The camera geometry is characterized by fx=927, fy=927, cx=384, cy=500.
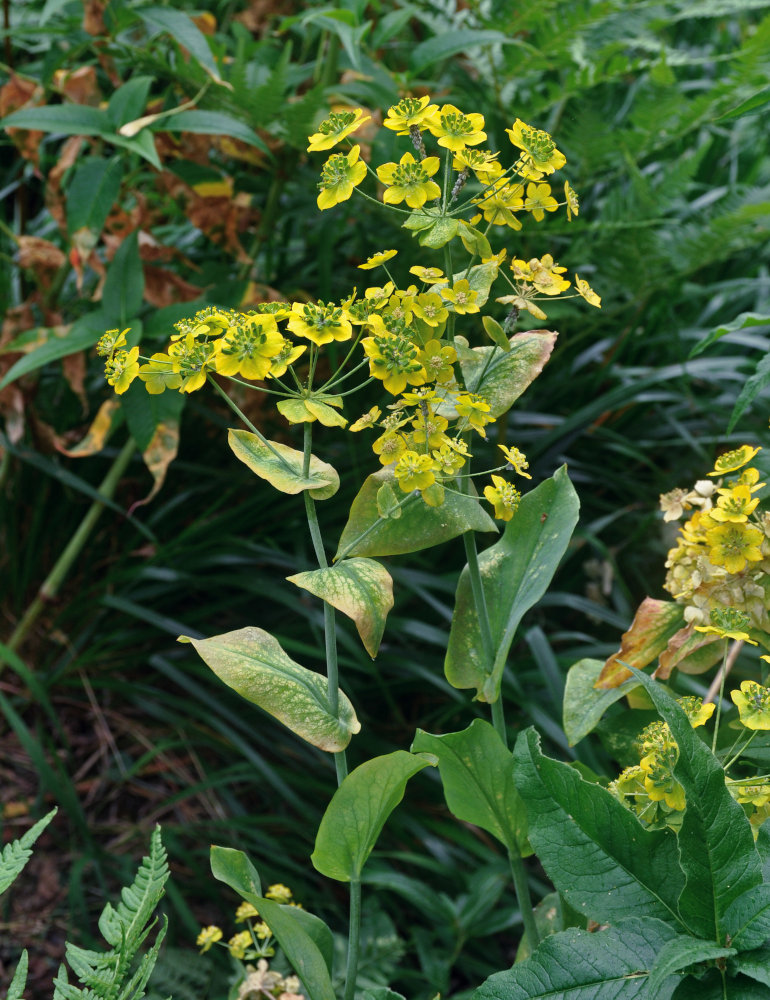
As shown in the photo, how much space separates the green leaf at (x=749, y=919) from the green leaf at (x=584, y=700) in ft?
0.62

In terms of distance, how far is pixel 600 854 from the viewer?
54 centimetres

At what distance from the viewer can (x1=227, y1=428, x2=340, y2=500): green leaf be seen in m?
0.58

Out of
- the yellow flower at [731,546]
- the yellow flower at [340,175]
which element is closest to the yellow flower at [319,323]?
the yellow flower at [340,175]

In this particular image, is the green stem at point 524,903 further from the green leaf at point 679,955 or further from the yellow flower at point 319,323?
the yellow flower at point 319,323

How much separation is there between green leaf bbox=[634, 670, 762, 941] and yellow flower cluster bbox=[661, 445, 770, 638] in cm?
14

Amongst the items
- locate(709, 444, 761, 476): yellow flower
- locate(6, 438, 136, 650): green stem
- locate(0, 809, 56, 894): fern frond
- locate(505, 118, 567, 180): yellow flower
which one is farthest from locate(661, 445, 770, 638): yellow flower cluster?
locate(6, 438, 136, 650): green stem

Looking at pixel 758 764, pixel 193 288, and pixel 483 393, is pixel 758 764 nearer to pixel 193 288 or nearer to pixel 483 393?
pixel 483 393

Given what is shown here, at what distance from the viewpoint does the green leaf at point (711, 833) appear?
490 mm

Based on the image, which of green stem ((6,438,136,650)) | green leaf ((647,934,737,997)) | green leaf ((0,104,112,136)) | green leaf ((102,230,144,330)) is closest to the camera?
green leaf ((647,934,737,997))

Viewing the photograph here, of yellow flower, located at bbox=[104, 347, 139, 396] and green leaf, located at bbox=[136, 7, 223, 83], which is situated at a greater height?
green leaf, located at bbox=[136, 7, 223, 83]

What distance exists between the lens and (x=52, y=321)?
1375 mm

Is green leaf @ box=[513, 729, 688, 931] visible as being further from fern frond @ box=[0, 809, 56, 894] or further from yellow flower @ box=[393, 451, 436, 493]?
fern frond @ box=[0, 809, 56, 894]

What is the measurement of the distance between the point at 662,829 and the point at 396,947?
721mm

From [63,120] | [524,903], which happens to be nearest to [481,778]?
[524,903]
